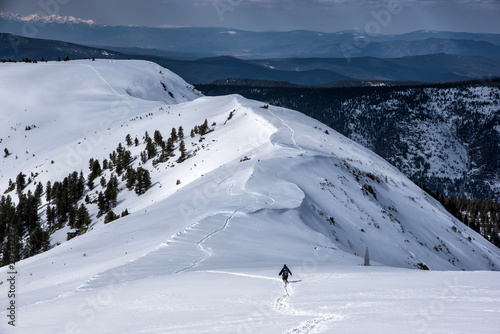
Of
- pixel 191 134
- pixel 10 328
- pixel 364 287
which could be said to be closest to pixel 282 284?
pixel 364 287

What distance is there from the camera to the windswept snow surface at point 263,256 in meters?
10.9

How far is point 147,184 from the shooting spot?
39469mm

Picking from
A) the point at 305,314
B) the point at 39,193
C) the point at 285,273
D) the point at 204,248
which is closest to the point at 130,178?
the point at 39,193

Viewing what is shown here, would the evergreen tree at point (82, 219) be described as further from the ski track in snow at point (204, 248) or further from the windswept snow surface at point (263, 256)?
the ski track in snow at point (204, 248)

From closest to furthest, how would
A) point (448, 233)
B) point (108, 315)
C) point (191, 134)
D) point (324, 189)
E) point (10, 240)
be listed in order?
point (108, 315), point (324, 189), point (10, 240), point (448, 233), point (191, 134)

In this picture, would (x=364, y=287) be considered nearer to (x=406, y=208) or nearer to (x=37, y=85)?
(x=406, y=208)

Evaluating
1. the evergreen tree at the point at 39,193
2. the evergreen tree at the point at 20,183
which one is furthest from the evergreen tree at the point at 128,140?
the evergreen tree at the point at 20,183

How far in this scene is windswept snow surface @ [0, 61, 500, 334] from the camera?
35.9ft

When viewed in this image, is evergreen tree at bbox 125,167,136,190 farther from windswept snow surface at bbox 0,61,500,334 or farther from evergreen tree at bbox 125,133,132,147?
evergreen tree at bbox 125,133,132,147

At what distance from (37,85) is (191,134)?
228 ft

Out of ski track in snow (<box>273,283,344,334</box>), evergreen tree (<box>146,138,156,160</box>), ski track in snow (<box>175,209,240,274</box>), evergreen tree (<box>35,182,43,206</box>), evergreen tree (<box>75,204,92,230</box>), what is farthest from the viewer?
evergreen tree (<box>146,138,156,160</box>)

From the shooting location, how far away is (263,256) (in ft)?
59.2

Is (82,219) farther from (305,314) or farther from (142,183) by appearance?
(305,314)

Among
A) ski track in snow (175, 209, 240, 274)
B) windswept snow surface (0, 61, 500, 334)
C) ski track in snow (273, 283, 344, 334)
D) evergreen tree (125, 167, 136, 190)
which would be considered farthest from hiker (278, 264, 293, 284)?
evergreen tree (125, 167, 136, 190)
